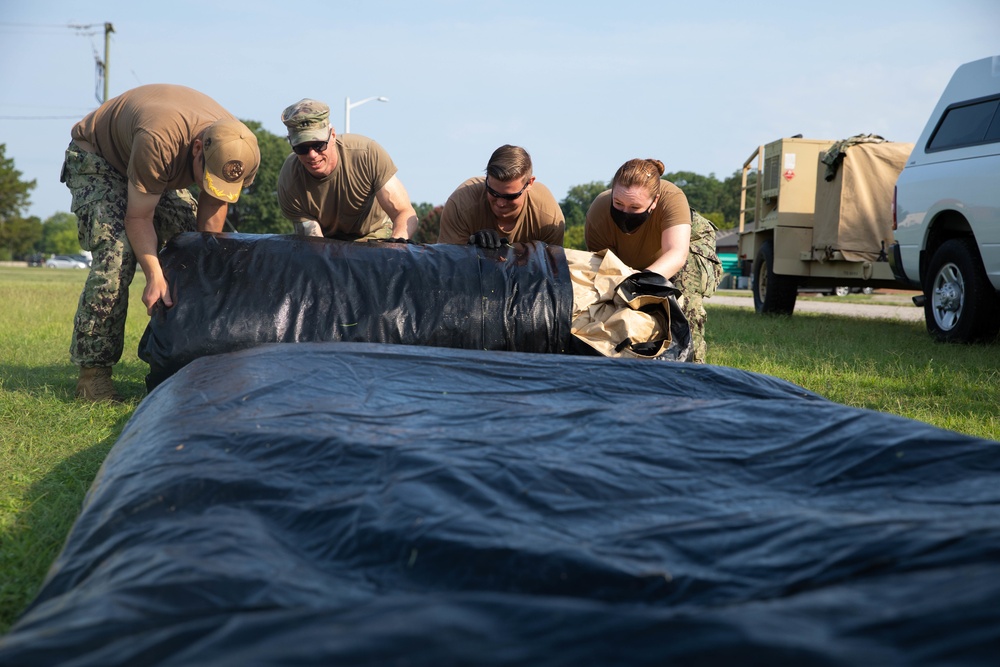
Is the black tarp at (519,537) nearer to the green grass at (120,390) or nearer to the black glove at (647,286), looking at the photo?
the green grass at (120,390)

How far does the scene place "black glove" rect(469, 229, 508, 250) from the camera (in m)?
3.72

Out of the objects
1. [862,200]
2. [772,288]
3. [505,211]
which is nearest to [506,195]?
[505,211]

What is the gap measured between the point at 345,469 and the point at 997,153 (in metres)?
5.77

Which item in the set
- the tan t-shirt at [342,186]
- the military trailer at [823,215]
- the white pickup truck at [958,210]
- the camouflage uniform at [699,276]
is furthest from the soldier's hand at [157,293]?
the military trailer at [823,215]

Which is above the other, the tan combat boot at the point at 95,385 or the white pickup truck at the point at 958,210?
the white pickup truck at the point at 958,210

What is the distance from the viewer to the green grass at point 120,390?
234 cm

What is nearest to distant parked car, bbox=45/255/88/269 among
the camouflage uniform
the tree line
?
the tree line

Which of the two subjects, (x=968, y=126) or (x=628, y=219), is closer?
(x=628, y=219)

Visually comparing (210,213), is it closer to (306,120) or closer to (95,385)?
(306,120)

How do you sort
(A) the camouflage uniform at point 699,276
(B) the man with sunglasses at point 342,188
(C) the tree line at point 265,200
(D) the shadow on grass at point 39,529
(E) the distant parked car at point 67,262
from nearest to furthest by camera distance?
(D) the shadow on grass at point 39,529, (B) the man with sunglasses at point 342,188, (A) the camouflage uniform at point 699,276, (C) the tree line at point 265,200, (E) the distant parked car at point 67,262

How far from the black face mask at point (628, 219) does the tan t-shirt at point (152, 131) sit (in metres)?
1.73

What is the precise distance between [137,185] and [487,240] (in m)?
1.45

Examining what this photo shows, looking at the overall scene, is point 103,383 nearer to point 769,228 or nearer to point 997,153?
point 997,153

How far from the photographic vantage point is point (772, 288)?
32.8 ft
